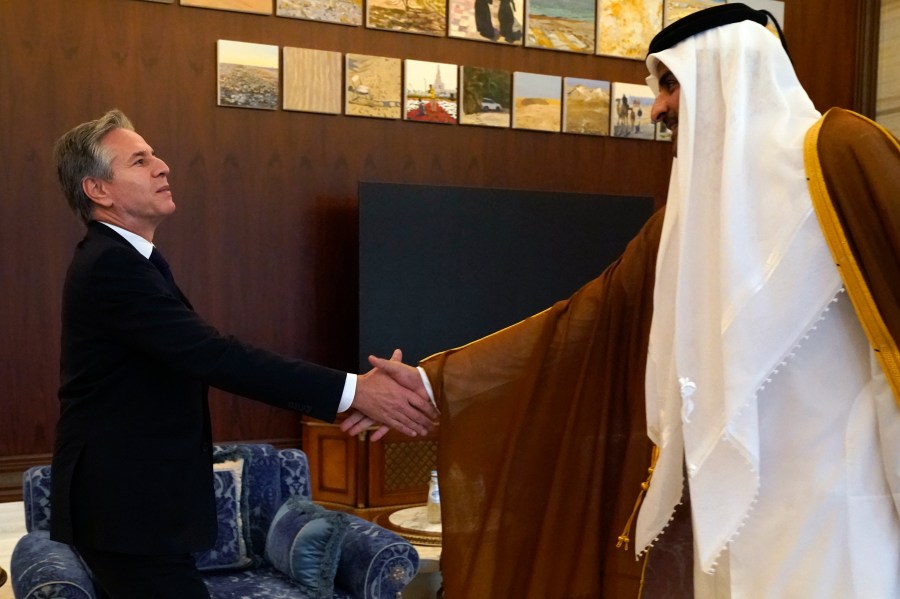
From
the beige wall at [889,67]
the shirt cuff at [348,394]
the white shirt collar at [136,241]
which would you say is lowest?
the shirt cuff at [348,394]

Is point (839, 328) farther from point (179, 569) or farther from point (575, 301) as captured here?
point (179, 569)

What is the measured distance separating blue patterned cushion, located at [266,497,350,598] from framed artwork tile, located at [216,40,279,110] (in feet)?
9.79

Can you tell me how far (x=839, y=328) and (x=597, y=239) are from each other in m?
4.69

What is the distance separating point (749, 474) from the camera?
5.89ft

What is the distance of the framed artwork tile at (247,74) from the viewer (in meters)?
5.78

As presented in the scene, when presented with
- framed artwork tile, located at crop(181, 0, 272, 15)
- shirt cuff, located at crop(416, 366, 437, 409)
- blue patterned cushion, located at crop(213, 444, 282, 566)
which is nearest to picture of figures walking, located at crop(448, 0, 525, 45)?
framed artwork tile, located at crop(181, 0, 272, 15)

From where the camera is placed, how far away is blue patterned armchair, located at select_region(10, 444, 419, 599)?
11.4ft

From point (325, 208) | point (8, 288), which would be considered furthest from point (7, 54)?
point (325, 208)

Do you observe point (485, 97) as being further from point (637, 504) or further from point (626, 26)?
point (637, 504)

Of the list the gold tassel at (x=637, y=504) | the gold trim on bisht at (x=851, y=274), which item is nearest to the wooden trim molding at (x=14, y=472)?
the gold tassel at (x=637, y=504)

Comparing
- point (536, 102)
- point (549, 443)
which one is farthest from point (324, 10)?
point (549, 443)

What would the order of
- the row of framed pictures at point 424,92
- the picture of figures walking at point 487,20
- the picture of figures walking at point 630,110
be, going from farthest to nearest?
the picture of figures walking at point 630,110
the picture of figures walking at point 487,20
the row of framed pictures at point 424,92

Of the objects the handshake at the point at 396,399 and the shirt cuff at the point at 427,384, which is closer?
the shirt cuff at the point at 427,384

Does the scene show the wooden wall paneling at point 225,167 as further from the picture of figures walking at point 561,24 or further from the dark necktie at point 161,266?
the dark necktie at point 161,266
